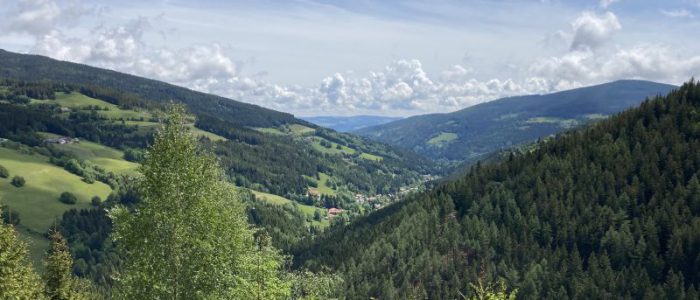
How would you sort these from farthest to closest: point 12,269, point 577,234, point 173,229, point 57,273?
point 577,234, point 57,273, point 12,269, point 173,229

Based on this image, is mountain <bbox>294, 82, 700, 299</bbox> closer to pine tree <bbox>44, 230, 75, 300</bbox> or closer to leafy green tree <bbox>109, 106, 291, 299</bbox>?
pine tree <bbox>44, 230, 75, 300</bbox>

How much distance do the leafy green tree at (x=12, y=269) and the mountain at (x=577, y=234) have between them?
9378 cm

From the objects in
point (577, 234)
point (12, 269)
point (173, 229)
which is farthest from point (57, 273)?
point (577, 234)

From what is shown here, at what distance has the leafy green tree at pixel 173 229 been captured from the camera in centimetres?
3494

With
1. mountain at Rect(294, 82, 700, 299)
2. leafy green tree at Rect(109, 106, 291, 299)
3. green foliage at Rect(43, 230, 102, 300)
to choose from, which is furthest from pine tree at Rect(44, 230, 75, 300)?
mountain at Rect(294, 82, 700, 299)

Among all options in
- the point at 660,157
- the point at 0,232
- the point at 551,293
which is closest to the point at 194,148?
the point at 0,232

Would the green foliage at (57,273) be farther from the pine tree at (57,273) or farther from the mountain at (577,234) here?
the mountain at (577,234)

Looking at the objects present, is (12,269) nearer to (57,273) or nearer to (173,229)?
(173,229)

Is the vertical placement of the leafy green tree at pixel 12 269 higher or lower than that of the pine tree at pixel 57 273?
higher

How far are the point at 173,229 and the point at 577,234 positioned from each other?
161095mm

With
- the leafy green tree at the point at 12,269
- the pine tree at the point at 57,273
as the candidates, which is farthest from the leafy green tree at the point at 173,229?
the pine tree at the point at 57,273

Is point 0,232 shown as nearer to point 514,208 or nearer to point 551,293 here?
point 551,293

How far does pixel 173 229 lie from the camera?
35.0 m

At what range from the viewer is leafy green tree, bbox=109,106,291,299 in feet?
115
